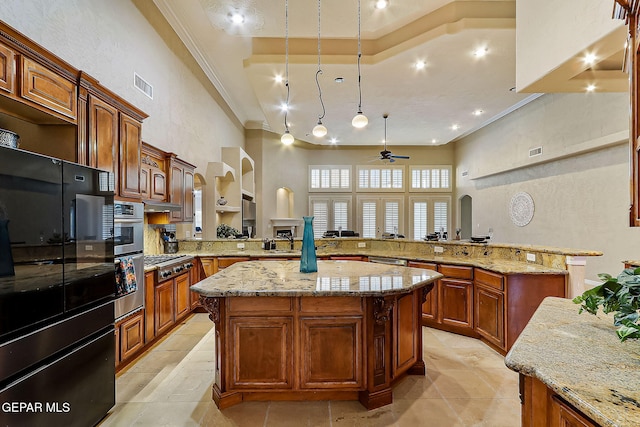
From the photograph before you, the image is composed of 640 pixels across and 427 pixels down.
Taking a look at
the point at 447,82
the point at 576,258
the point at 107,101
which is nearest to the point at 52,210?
the point at 107,101

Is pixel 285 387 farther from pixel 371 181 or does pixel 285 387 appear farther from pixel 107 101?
pixel 371 181

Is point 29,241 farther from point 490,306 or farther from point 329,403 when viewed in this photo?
point 490,306

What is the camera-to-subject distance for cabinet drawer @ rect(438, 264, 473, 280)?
149 inches

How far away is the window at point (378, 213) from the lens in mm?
10938

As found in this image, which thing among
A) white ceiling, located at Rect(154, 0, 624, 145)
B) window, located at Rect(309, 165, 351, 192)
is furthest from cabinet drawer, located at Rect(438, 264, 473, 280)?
window, located at Rect(309, 165, 351, 192)

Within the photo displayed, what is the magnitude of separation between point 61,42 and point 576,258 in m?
5.13

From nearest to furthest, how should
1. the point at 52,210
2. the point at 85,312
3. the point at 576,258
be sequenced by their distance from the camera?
the point at 52,210, the point at 85,312, the point at 576,258

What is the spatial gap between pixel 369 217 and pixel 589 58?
854cm

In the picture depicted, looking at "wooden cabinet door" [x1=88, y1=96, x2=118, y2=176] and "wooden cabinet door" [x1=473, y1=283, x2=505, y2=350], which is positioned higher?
"wooden cabinet door" [x1=88, y1=96, x2=118, y2=176]

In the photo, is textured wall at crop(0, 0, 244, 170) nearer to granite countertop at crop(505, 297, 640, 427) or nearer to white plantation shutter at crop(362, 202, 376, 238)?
granite countertop at crop(505, 297, 640, 427)

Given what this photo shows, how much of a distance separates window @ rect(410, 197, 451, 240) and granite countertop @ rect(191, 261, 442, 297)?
8.11 m

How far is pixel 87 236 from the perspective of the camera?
2.06 meters

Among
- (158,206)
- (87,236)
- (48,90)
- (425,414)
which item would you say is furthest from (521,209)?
(48,90)

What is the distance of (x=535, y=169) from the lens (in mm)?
6566
